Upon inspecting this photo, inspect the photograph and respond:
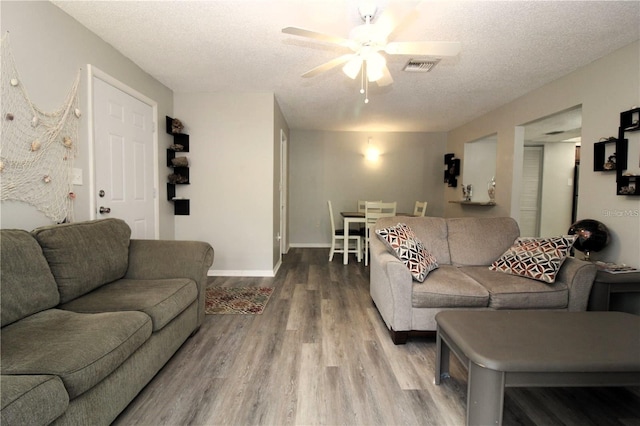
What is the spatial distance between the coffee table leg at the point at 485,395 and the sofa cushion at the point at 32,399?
1589 mm

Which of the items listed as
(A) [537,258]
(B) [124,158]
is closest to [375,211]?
(A) [537,258]

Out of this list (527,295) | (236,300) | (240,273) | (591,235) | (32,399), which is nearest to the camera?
(32,399)

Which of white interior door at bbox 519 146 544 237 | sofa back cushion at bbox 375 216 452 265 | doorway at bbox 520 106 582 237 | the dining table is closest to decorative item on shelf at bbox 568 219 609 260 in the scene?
sofa back cushion at bbox 375 216 452 265

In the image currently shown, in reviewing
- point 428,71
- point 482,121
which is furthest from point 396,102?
point 482,121

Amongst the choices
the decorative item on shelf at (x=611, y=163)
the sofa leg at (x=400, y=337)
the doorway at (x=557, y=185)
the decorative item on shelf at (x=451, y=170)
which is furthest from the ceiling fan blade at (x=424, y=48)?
the doorway at (x=557, y=185)

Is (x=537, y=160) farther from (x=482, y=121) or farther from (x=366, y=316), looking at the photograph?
(x=366, y=316)

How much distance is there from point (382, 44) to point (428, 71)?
1.37 m

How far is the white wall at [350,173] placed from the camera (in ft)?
20.0

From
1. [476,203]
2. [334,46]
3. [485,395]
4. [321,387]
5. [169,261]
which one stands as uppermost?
[334,46]

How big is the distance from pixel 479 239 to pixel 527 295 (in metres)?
0.75

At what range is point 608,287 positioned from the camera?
2.20 metres

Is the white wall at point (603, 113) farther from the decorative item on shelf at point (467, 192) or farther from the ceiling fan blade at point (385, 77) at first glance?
the ceiling fan blade at point (385, 77)

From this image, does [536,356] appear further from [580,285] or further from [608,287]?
[608,287]

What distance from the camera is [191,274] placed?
2.26 metres
